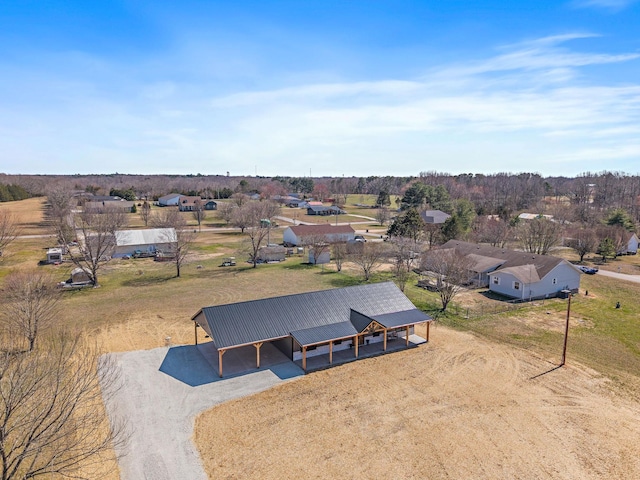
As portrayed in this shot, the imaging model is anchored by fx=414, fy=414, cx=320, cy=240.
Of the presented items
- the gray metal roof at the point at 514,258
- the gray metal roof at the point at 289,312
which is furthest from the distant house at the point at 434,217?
the gray metal roof at the point at 289,312

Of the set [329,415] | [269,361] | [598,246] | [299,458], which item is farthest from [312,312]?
[598,246]

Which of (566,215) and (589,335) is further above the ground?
(566,215)

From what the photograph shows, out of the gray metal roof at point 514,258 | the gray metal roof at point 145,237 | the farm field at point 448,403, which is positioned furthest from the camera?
the gray metal roof at point 145,237

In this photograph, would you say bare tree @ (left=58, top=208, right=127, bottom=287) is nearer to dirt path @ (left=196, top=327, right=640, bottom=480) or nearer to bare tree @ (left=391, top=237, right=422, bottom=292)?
dirt path @ (left=196, top=327, right=640, bottom=480)

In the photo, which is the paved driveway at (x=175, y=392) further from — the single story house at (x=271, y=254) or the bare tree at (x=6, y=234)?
the bare tree at (x=6, y=234)

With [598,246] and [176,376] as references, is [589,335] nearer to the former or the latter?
[176,376]
